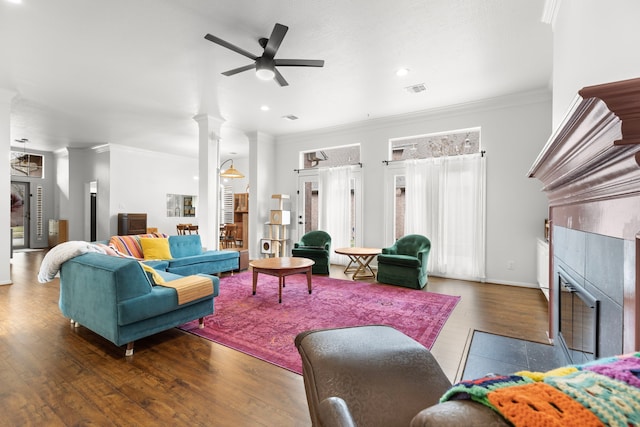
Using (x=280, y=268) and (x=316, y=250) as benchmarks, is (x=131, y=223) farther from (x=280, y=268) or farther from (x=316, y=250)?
(x=280, y=268)

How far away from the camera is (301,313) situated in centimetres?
341

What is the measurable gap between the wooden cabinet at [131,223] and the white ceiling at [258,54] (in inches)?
114

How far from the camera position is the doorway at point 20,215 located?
8.84 metres

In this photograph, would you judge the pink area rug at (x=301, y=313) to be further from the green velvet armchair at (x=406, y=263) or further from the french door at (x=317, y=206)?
the french door at (x=317, y=206)

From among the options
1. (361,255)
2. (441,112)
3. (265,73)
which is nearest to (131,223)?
(361,255)

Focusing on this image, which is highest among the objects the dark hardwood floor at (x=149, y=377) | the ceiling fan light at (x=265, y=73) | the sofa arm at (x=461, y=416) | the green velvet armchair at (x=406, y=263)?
the ceiling fan light at (x=265, y=73)

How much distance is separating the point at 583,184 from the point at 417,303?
2.71 m

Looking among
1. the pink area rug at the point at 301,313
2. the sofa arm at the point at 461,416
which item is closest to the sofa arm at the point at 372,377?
the sofa arm at the point at 461,416

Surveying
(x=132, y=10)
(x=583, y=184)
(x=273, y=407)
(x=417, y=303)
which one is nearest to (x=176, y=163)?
(x=132, y=10)

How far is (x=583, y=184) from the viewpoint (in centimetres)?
143

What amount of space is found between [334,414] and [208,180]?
540 cm

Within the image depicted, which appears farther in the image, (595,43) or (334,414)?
(595,43)

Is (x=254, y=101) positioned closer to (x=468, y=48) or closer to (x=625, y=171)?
(x=468, y=48)

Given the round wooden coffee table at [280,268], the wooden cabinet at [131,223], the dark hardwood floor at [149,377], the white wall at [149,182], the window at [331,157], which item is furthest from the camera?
the white wall at [149,182]
